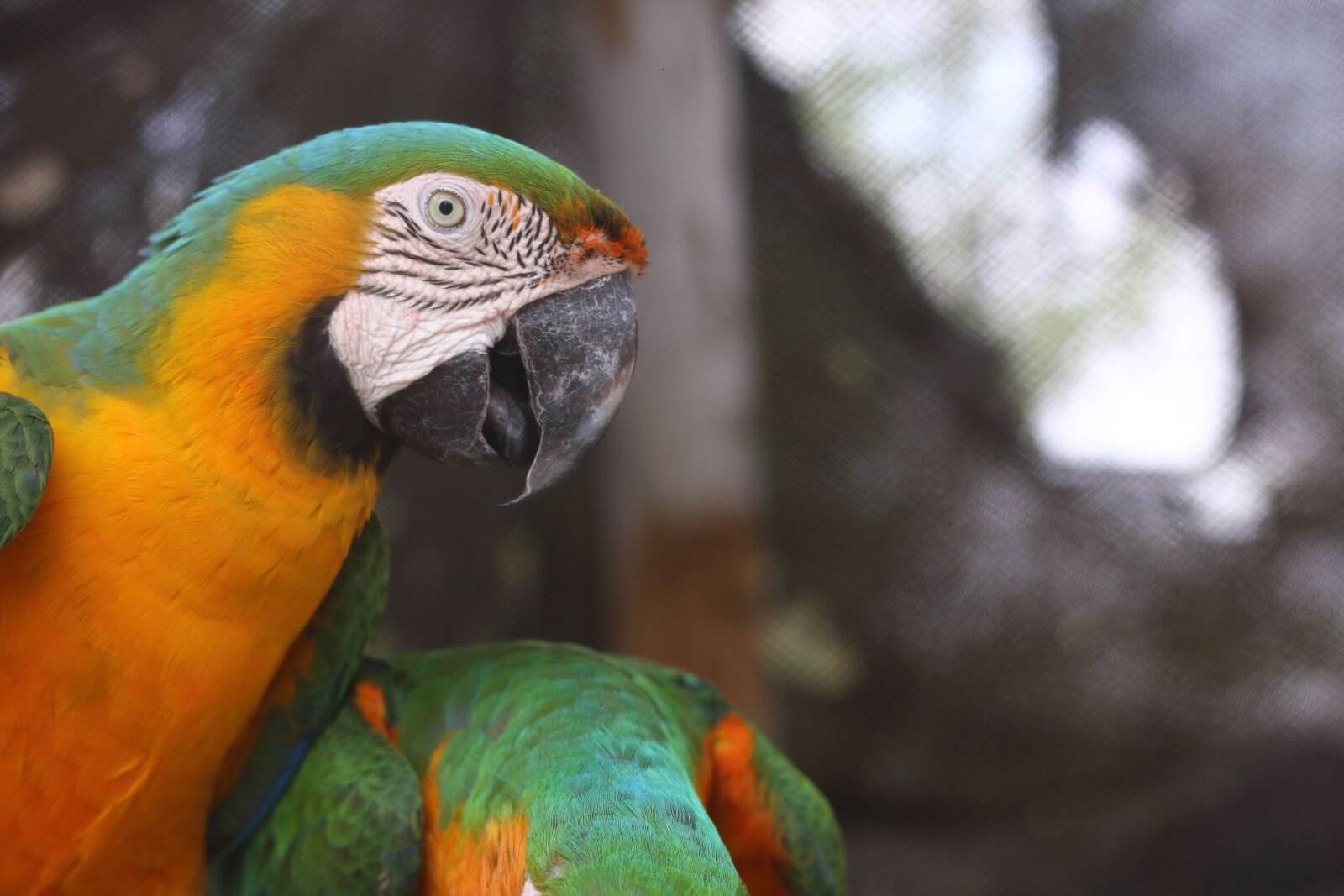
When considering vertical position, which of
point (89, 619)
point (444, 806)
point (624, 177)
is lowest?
point (444, 806)

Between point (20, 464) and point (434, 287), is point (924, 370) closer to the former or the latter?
point (434, 287)

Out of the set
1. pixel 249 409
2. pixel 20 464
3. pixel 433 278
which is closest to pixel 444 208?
pixel 433 278

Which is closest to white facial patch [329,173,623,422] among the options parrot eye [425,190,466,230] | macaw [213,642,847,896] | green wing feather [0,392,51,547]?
parrot eye [425,190,466,230]

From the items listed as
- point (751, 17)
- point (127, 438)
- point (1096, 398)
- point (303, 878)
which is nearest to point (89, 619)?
point (127, 438)

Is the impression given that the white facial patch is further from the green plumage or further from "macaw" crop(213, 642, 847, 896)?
"macaw" crop(213, 642, 847, 896)

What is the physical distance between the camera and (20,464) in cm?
121

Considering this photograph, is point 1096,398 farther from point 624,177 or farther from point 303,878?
point 303,878

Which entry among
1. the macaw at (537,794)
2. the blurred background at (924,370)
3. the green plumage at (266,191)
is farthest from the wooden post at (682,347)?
the green plumage at (266,191)

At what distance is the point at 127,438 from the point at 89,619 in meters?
0.22

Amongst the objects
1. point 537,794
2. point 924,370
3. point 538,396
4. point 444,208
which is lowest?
point 537,794

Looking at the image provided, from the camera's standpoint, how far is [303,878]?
4.93ft

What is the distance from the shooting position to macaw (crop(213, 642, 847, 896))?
1.18m

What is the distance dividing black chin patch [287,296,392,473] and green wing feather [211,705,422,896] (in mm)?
470

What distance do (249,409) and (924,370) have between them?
2011 millimetres
